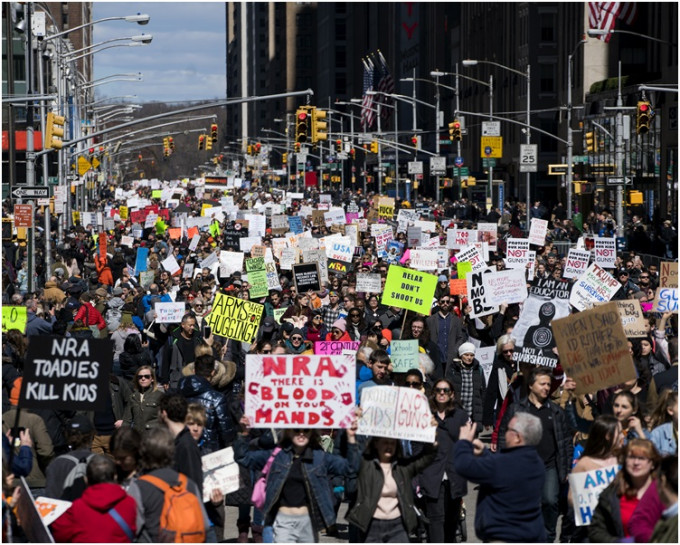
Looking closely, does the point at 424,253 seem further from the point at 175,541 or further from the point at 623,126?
the point at 623,126

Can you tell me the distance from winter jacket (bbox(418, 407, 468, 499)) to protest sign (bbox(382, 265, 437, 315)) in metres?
7.46

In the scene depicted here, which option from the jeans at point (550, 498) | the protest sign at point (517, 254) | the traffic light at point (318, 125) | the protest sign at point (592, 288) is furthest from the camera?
the traffic light at point (318, 125)

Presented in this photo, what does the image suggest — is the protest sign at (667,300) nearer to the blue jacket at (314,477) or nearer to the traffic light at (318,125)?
the blue jacket at (314,477)

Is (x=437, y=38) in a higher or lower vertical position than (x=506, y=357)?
higher

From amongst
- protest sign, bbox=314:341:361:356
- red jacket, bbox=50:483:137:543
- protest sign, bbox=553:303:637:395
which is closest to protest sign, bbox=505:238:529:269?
protest sign, bbox=314:341:361:356

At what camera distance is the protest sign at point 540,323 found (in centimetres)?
1338

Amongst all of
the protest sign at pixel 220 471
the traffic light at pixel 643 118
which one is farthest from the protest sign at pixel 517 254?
the protest sign at pixel 220 471

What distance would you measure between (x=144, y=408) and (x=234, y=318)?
4.57m

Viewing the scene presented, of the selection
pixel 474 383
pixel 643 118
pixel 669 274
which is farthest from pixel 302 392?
pixel 643 118

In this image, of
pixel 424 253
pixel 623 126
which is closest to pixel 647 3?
pixel 623 126

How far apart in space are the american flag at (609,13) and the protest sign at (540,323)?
46251 mm

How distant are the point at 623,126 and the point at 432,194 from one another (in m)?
69.7

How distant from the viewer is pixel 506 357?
533 inches

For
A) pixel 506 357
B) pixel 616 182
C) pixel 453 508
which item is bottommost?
pixel 453 508
